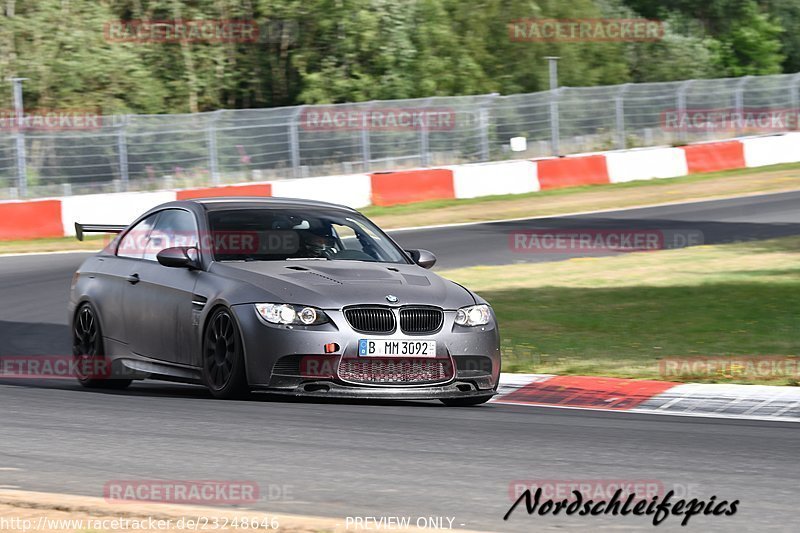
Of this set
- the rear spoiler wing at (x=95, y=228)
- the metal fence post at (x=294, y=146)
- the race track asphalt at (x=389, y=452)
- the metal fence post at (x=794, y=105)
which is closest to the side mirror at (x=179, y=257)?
the race track asphalt at (x=389, y=452)

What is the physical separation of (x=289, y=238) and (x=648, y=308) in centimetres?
551

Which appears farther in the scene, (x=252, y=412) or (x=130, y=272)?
(x=130, y=272)

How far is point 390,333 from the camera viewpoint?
8969mm

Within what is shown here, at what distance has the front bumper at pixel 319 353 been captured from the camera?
8.87 m

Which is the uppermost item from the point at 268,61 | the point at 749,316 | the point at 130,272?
the point at 268,61

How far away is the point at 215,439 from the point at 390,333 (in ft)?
5.22

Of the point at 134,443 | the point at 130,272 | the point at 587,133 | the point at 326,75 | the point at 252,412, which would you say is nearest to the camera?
the point at 134,443

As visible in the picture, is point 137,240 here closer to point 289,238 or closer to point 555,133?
point 289,238

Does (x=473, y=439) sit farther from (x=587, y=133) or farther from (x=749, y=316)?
(x=587, y=133)

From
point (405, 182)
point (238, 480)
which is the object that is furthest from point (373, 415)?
point (405, 182)

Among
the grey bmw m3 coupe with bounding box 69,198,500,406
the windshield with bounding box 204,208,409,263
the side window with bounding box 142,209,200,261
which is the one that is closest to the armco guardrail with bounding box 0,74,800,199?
the side window with bounding box 142,209,200,261

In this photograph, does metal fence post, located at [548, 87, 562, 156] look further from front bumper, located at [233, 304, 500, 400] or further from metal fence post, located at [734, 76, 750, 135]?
front bumper, located at [233, 304, 500, 400]

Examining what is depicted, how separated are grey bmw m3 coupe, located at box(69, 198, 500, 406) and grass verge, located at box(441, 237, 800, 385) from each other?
2089mm

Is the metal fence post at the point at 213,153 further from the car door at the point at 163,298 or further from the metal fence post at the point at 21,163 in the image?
the car door at the point at 163,298
